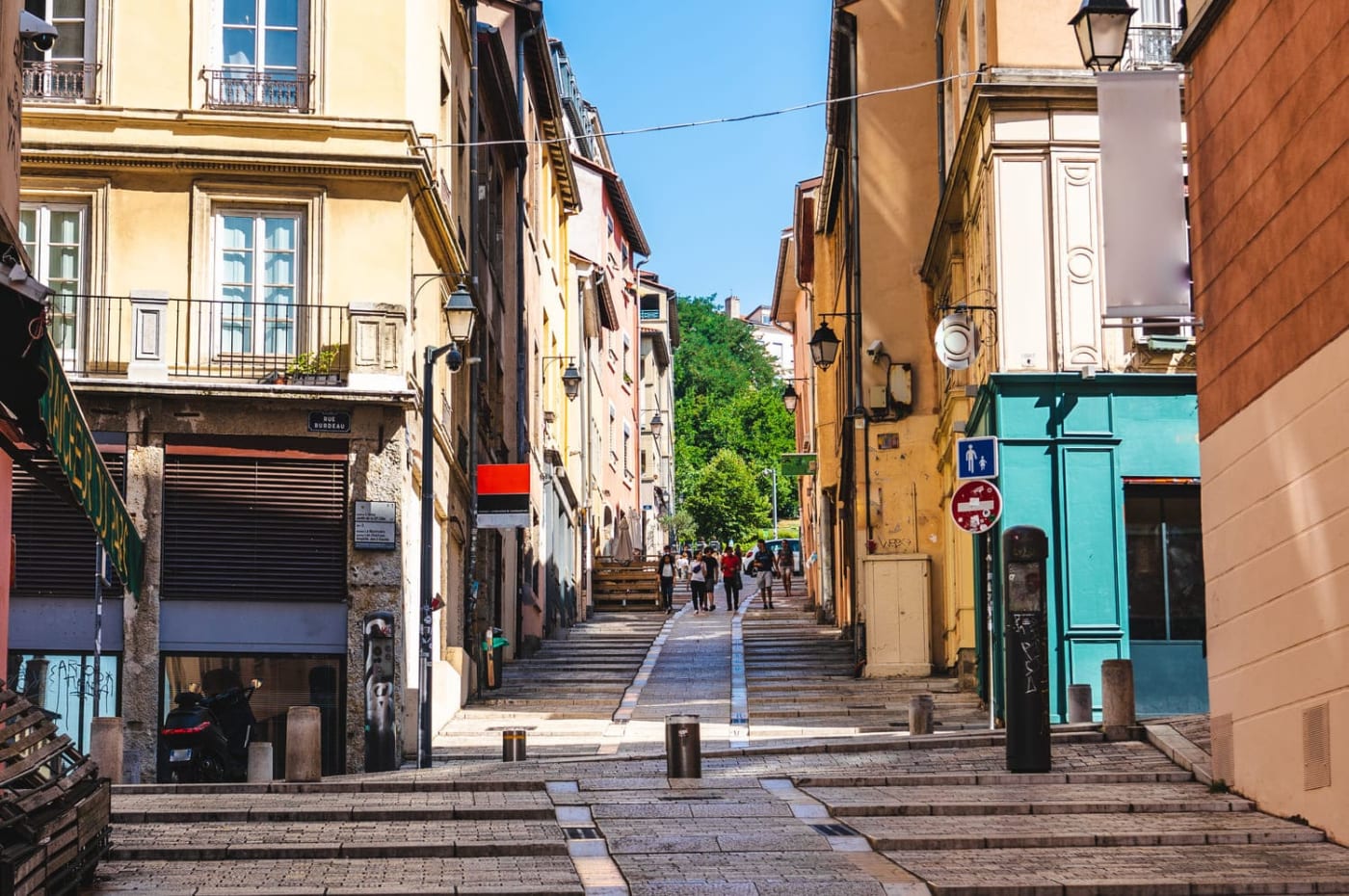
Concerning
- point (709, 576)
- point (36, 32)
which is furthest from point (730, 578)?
point (36, 32)

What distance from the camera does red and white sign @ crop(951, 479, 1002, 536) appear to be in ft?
58.5

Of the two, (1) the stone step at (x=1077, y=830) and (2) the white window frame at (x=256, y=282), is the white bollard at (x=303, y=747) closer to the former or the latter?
(2) the white window frame at (x=256, y=282)

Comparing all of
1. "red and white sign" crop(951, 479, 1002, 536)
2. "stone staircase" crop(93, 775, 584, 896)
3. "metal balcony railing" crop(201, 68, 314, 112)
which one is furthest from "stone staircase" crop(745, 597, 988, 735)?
"metal balcony railing" crop(201, 68, 314, 112)

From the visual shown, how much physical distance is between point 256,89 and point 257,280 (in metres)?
2.31

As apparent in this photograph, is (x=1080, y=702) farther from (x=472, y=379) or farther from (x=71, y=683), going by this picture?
(x=472, y=379)

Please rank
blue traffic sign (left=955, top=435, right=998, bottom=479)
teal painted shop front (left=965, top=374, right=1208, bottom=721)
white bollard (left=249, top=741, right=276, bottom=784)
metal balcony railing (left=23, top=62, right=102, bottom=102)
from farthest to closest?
1. metal balcony railing (left=23, top=62, right=102, bottom=102)
2. teal painted shop front (left=965, top=374, right=1208, bottom=721)
3. white bollard (left=249, top=741, right=276, bottom=784)
4. blue traffic sign (left=955, top=435, right=998, bottom=479)

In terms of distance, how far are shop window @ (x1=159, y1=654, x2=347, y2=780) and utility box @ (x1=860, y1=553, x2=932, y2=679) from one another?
963 cm

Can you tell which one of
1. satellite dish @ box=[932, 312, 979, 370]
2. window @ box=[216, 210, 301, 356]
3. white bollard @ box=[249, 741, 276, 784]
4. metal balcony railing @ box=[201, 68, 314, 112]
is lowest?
white bollard @ box=[249, 741, 276, 784]

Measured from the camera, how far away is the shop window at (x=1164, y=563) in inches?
876

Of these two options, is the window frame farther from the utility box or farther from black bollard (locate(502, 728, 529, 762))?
the utility box

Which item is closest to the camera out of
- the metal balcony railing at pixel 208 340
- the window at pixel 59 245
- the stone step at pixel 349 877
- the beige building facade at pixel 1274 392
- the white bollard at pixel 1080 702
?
the stone step at pixel 349 877

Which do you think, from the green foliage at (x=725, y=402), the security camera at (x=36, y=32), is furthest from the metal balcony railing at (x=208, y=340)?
the green foliage at (x=725, y=402)

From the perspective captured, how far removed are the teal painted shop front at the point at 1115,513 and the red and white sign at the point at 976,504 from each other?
441 cm

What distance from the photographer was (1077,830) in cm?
1246
